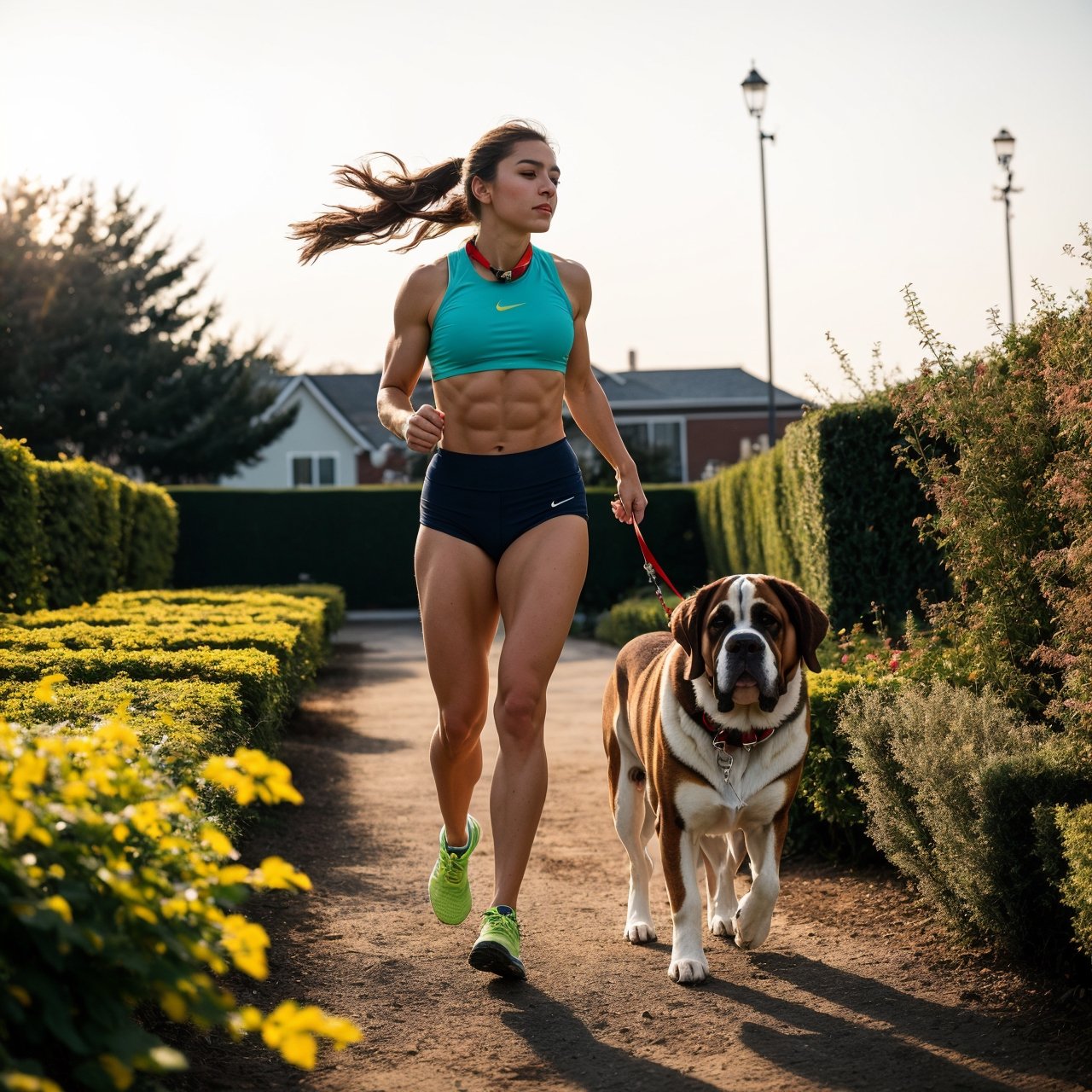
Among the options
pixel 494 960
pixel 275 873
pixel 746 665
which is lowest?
pixel 494 960

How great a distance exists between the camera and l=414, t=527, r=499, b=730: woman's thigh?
4.67 m

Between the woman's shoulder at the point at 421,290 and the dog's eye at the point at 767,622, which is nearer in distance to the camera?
the dog's eye at the point at 767,622

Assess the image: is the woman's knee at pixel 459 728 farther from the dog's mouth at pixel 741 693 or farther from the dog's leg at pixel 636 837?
the dog's mouth at pixel 741 693

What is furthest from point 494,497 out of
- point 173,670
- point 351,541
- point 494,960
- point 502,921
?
point 351,541

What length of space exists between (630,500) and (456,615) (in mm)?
845

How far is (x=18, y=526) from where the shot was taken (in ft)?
31.2

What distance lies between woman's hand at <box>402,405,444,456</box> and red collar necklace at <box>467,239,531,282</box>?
71cm

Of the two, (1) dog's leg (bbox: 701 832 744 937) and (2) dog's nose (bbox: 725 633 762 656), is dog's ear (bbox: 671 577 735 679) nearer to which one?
(2) dog's nose (bbox: 725 633 762 656)

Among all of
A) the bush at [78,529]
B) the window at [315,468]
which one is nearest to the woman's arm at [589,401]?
the bush at [78,529]

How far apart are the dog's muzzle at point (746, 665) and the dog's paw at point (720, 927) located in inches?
44.0

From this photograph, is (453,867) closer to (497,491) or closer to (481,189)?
(497,491)

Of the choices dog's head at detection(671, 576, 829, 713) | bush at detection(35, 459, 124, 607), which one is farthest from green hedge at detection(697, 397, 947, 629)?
bush at detection(35, 459, 124, 607)

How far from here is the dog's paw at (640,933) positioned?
4.97 meters

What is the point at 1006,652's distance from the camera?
587 centimetres
